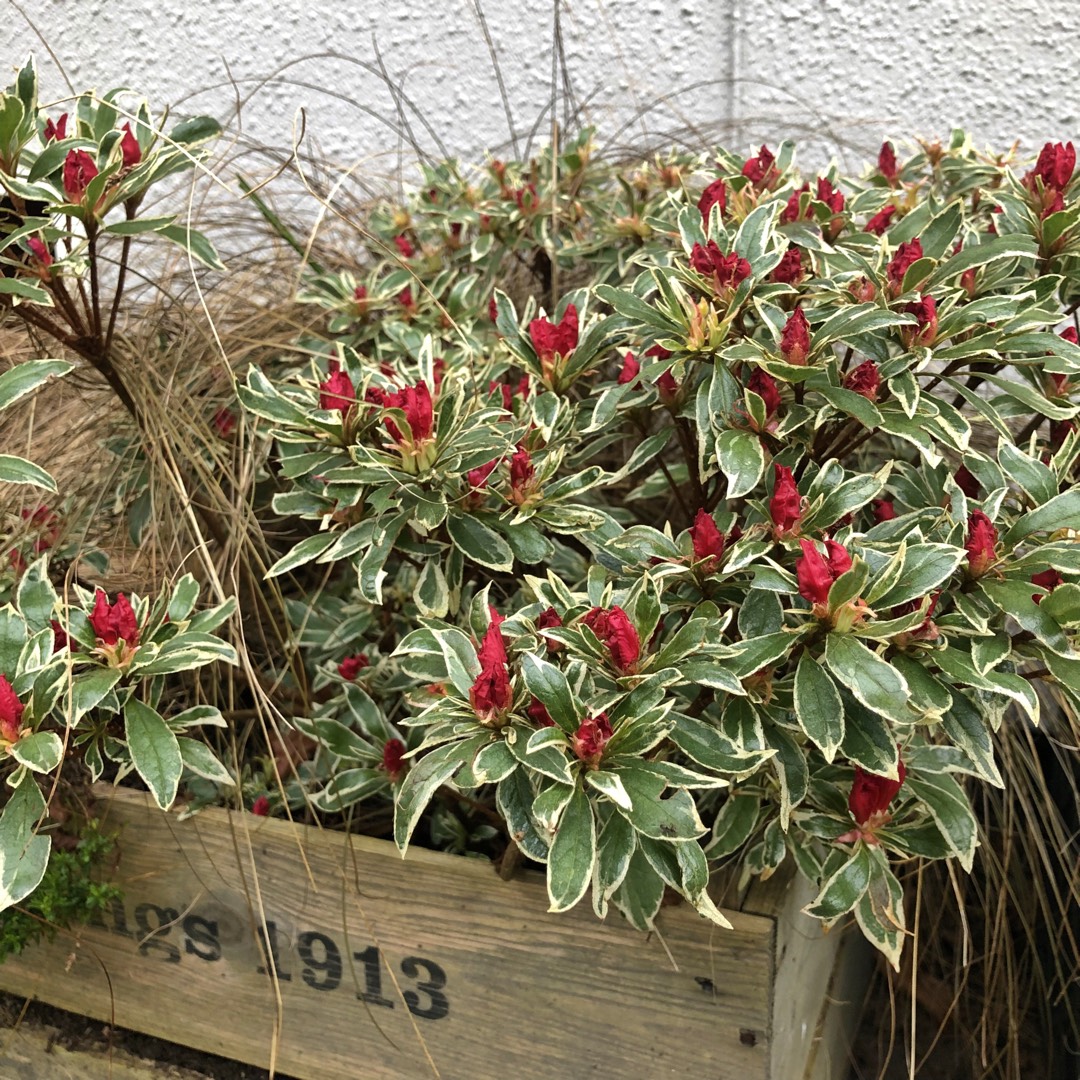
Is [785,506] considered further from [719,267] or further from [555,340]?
[555,340]

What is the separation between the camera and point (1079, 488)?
3.16 feet

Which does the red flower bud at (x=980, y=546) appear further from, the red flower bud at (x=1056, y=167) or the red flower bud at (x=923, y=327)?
the red flower bud at (x=1056, y=167)

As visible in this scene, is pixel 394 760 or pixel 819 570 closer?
pixel 819 570

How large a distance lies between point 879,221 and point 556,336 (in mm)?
433

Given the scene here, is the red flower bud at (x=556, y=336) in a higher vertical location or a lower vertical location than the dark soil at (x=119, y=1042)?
higher

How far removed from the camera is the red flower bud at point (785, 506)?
88 cm

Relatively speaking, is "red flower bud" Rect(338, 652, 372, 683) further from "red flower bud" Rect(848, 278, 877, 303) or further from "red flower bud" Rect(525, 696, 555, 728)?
"red flower bud" Rect(848, 278, 877, 303)

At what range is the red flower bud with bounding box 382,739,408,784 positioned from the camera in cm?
114

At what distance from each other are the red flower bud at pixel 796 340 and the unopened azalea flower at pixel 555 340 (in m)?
0.25

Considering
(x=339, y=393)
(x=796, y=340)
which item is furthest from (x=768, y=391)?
(x=339, y=393)

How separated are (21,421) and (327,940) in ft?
2.98

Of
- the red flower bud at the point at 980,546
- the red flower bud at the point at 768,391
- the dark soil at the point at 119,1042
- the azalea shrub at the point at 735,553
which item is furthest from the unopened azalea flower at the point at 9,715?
the red flower bud at the point at 980,546

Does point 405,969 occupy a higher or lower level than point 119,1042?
higher

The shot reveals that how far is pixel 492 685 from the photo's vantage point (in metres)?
0.83
